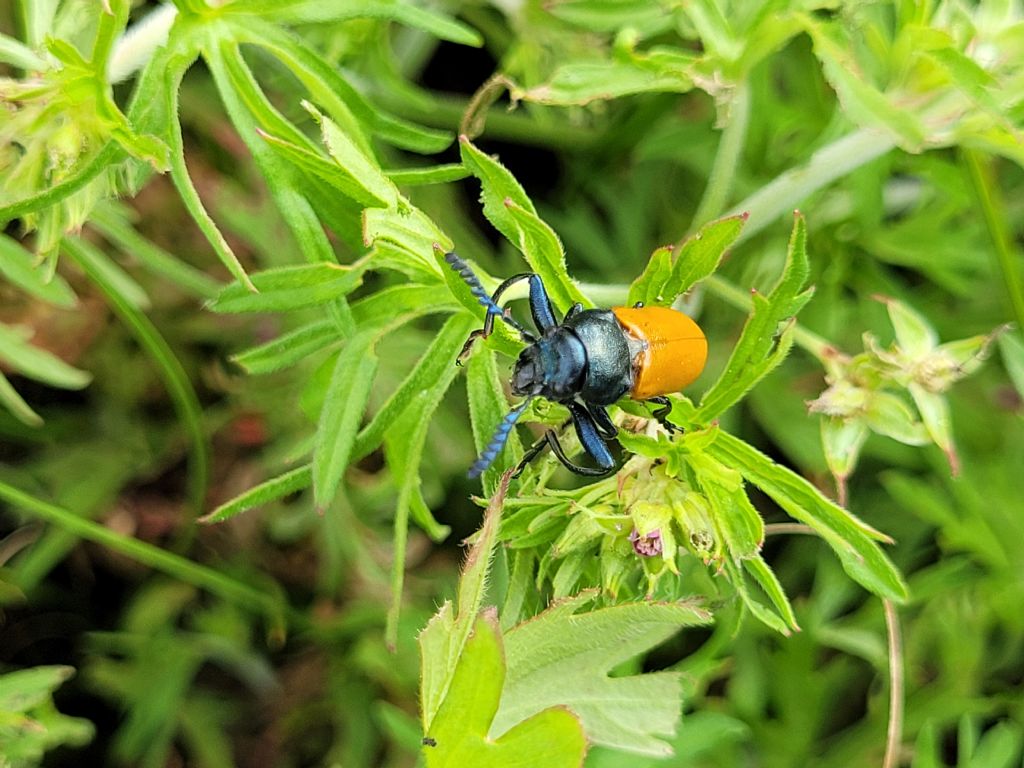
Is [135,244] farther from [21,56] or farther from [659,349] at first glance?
[659,349]

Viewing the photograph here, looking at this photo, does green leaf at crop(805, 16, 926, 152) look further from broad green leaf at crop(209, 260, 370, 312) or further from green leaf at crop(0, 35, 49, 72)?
green leaf at crop(0, 35, 49, 72)

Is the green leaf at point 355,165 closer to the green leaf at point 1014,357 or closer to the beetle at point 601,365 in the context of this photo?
the beetle at point 601,365

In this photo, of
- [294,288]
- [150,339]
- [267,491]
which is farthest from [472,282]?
[150,339]

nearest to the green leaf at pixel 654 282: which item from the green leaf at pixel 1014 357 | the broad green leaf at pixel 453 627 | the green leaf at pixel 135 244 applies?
the broad green leaf at pixel 453 627

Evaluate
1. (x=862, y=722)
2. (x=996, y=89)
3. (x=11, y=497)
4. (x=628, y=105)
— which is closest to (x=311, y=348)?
(x=11, y=497)

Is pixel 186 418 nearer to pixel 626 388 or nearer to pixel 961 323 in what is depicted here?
pixel 626 388
